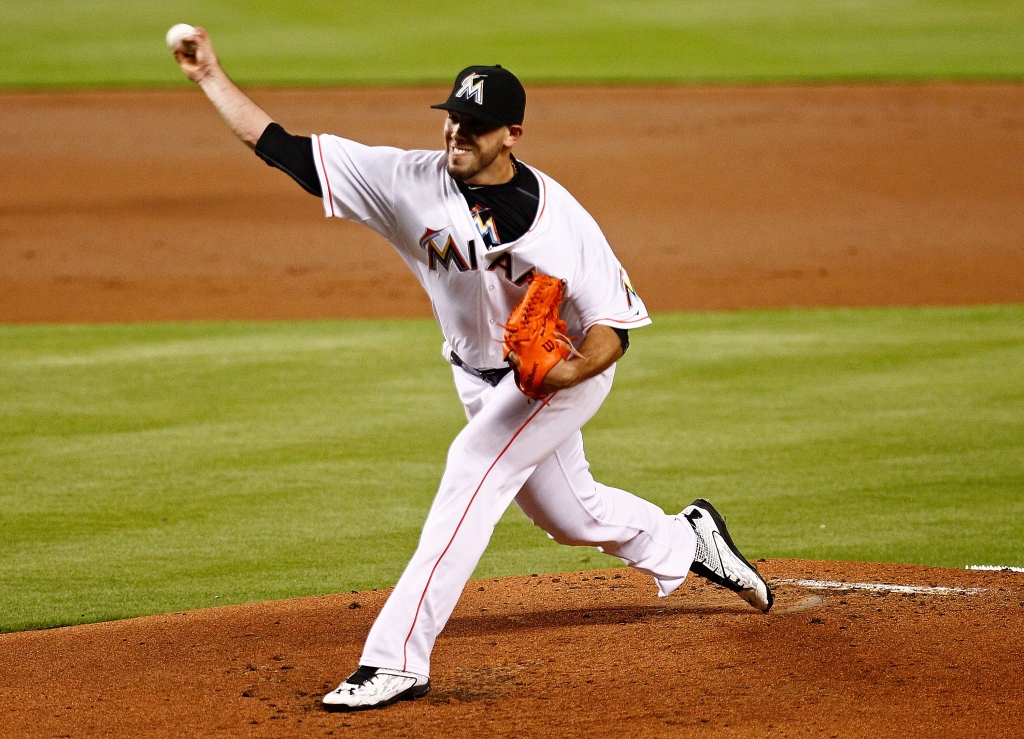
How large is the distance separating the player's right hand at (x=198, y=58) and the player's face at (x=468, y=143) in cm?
62

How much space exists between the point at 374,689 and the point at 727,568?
4.16 feet

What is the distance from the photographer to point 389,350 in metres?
9.00

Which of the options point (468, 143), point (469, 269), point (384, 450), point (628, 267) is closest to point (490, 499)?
point (469, 269)

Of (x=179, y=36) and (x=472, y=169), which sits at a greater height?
(x=179, y=36)

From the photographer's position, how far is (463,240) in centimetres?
359

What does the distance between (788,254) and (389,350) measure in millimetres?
5004

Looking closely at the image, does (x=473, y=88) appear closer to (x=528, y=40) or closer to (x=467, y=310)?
(x=467, y=310)

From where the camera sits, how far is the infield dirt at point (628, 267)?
3.50 m

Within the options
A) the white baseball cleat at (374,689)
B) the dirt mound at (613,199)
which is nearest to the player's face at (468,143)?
the white baseball cleat at (374,689)

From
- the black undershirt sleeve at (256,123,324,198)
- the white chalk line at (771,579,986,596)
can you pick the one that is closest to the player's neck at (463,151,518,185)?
the black undershirt sleeve at (256,123,324,198)

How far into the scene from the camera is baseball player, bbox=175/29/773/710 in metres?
3.57

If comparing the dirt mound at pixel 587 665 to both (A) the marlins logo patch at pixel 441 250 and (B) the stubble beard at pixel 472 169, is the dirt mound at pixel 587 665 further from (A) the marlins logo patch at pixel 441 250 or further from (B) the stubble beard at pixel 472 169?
(B) the stubble beard at pixel 472 169

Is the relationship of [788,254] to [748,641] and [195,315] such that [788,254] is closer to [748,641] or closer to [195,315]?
[195,315]

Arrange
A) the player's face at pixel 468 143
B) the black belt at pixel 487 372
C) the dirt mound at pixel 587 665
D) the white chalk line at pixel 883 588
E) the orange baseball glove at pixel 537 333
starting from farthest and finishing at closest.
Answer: the white chalk line at pixel 883 588 < the black belt at pixel 487 372 < the player's face at pixel 468 143 < the orange baseball glove at pixel 537 333 < the dirt mound at pixel 587 665
